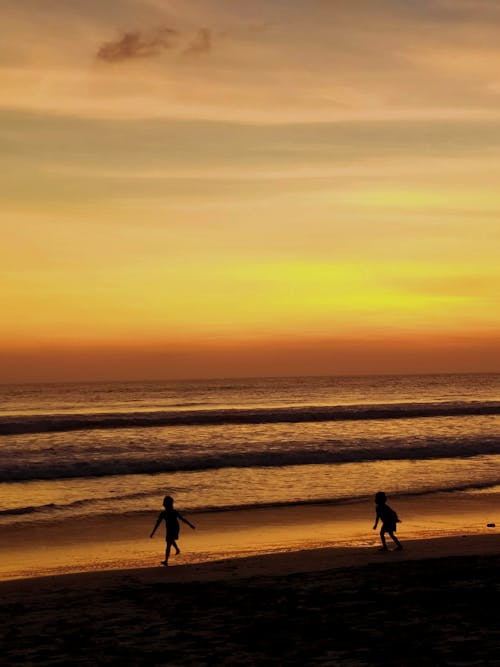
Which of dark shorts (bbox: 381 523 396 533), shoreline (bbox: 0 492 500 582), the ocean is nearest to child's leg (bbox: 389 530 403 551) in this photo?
dark shorts (bbox: 381 523 396 533)

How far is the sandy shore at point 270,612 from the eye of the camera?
9211 millimetres

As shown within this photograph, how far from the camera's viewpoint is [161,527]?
19.4 meters

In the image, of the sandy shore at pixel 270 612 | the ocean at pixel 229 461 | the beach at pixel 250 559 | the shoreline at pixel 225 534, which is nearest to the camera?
the sandy shore at pixel 270 612

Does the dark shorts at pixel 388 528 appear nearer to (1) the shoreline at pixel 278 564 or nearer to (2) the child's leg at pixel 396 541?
(2) the child's leg at pixel 396 541

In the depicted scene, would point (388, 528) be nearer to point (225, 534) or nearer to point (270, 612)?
point (225, 534)

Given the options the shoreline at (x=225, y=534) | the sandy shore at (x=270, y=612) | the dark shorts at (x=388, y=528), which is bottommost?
the shoreline at (x=225, y=534)

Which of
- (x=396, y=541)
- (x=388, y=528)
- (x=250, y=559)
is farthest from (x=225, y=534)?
(x=396, y=541)

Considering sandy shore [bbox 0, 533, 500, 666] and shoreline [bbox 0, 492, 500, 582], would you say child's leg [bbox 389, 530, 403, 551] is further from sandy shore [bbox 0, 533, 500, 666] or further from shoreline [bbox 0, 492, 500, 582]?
sandy shore [bbox 0, 533, 500, 666]

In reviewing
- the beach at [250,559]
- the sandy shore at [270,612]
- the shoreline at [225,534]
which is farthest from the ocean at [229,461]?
the sandy shore at [270,612]

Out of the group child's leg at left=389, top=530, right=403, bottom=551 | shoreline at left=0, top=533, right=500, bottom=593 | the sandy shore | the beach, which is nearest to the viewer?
the sandy shore

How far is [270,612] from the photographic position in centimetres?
1110

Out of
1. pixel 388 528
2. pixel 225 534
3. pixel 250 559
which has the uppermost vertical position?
pixel 388 528

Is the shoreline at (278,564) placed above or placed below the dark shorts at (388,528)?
below

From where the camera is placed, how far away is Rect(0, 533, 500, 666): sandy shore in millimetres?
9211
